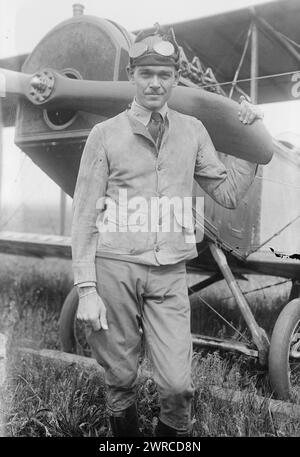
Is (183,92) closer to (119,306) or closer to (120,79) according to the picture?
(120,79)

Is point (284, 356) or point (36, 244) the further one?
point (36, 244)

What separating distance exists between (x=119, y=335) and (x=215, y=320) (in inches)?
117

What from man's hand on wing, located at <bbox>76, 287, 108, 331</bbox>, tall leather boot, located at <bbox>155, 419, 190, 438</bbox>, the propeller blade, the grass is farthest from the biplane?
tall leather boot, located at <bbox>155, 419, 190, 438</bbox>

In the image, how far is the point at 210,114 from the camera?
2594 mm

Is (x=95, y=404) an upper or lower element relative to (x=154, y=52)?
lower

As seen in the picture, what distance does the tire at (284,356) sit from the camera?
3275mm

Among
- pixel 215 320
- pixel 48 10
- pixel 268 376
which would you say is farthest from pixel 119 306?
pixel 215 320

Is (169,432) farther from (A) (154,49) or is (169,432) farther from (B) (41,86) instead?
(B) (41,86)

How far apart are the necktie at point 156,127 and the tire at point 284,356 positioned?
5.85 ft

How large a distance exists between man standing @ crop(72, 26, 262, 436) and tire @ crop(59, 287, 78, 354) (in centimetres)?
220

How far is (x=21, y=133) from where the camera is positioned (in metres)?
3.45

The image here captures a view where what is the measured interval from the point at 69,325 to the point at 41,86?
2.18m

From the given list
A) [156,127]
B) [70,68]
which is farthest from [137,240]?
[70,68]

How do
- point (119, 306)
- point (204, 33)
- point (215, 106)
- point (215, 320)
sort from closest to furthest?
point (119, 306) < point (215, 106) < point (204, 33) < point (215, 320)
